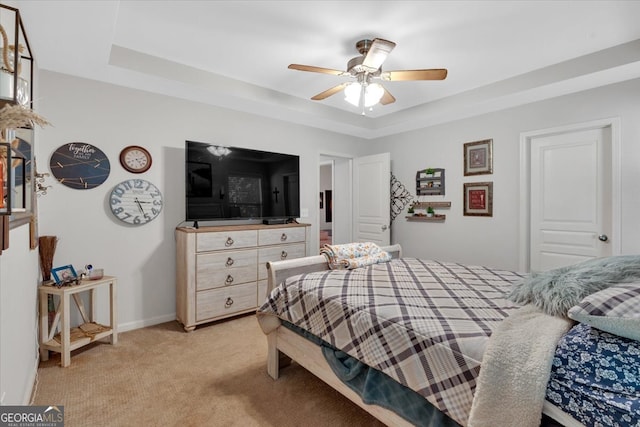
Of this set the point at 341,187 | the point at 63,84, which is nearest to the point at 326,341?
the point at 63,84

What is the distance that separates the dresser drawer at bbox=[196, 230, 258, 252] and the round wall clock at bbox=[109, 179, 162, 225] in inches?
23.1

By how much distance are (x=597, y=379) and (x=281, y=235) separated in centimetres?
296

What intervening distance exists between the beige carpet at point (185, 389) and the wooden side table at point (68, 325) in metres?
0.11

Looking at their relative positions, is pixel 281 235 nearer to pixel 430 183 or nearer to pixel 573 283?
pixel 430 183

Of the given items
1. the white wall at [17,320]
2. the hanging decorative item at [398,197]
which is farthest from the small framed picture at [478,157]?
the white wall at [17,320]

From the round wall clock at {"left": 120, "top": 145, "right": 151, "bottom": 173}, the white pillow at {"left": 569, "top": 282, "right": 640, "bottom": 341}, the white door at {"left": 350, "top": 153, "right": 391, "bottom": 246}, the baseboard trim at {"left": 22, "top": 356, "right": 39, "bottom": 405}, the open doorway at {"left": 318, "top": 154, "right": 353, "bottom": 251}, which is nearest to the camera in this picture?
the white pillow at {"left": 569, "top": 282, "right": 640, "bottom": 341}

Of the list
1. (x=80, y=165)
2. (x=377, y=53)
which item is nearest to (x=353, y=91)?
(x=377, y=53)

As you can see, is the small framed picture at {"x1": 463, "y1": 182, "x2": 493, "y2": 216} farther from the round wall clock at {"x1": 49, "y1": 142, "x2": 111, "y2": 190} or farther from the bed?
the round wall clock at {"x1": 49, "y1": 142, "x2": 111, "y2": 190}

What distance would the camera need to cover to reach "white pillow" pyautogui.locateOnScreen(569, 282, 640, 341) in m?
0.94

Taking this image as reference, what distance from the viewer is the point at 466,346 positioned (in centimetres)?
112

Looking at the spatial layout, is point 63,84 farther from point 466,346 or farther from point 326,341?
point 466,346

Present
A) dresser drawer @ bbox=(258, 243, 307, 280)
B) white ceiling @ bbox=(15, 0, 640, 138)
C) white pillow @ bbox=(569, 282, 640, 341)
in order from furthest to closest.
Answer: dresser drawer @ bbox=(258, 243, 307, 280), white ceiling @ bbox=(15, 0, 640, 138), white pillow @ bbox=(569, 282, 640, 341)

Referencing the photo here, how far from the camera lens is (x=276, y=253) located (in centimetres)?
352

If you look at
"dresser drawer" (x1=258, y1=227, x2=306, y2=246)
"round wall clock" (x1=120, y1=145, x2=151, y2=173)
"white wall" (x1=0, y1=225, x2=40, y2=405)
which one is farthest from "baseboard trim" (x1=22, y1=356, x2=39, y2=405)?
"dresser drawer" (x1=258, y1=227, x2=306, y2=246)
